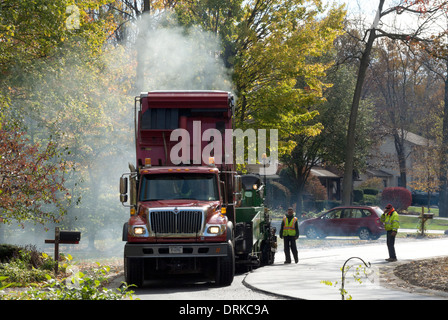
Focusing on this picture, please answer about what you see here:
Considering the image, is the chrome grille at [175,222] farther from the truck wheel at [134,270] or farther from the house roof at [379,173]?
the house roof at [379,173]

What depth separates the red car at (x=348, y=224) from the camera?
1331 inches

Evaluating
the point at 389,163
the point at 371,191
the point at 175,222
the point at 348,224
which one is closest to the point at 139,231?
the point at 175,222

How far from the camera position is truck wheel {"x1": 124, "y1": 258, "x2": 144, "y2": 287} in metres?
14.2

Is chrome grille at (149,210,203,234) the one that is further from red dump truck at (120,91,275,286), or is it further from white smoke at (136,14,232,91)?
white smoke at (136,14,232,91)

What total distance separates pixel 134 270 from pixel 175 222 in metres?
1.25

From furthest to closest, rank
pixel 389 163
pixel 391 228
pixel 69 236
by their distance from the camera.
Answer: pixel 389 163 < pixel 391 228 < pixel 69 236

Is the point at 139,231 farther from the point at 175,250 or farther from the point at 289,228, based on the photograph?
the point at 289,228

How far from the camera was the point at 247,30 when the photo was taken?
1054 inches

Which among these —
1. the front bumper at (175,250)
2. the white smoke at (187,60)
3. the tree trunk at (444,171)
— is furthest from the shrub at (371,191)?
the front bumper at (175,250)

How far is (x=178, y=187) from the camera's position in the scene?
15289 millimetres

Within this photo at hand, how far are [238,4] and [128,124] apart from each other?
930 cm

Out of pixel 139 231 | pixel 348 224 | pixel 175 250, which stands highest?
pixel 139 231
